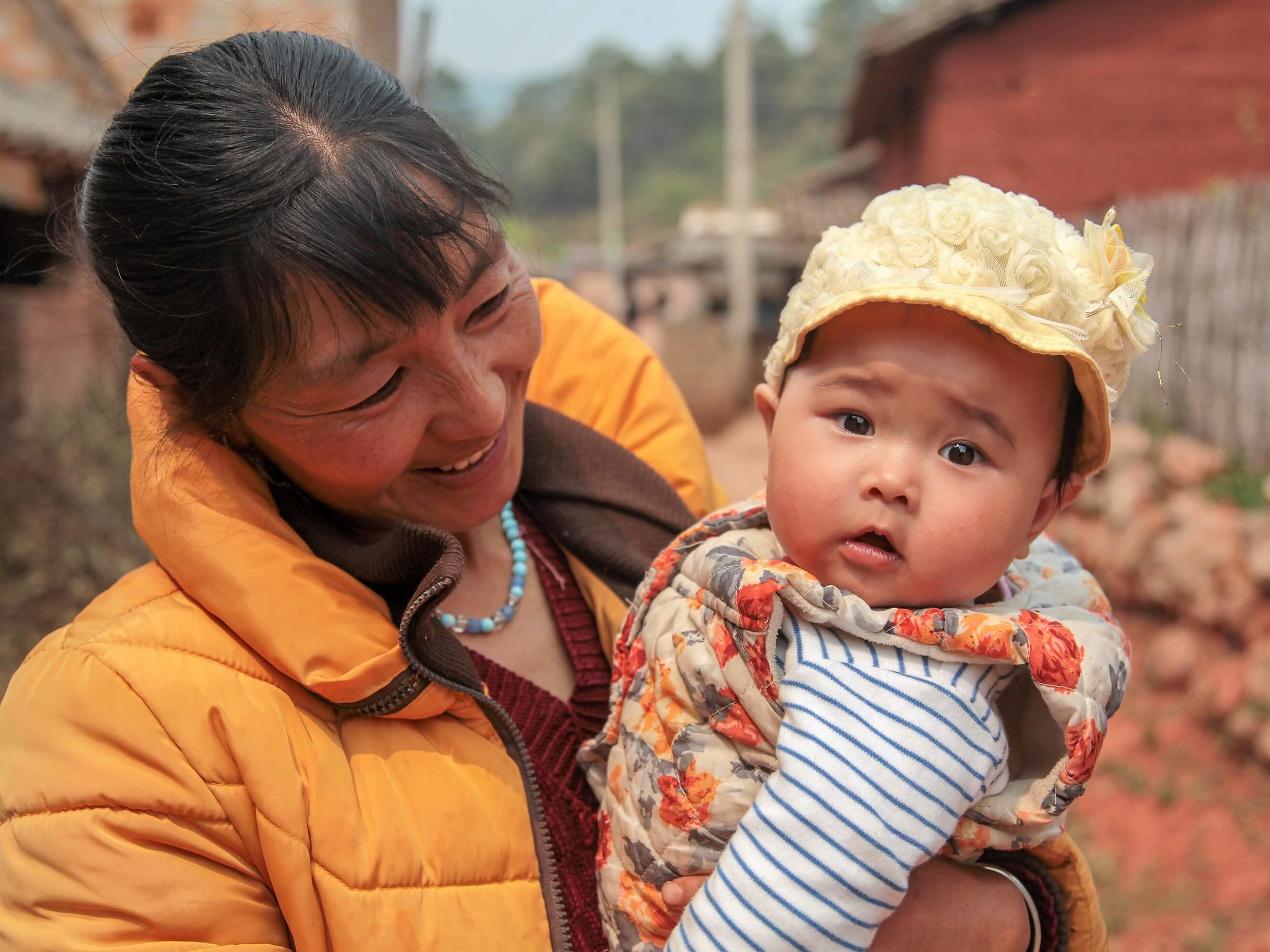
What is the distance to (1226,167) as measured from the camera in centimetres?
1095

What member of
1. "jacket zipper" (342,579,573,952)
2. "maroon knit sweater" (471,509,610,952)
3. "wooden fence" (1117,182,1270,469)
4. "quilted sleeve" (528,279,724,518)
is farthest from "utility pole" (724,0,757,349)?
"jacket zipper" (342,579,573,952)

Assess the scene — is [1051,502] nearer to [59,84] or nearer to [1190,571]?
[1190,571]

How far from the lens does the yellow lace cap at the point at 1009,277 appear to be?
57.5 inches

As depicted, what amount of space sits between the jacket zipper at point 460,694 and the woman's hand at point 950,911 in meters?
0.21

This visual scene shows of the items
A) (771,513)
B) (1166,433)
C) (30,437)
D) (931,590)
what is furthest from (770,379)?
(1166,433)

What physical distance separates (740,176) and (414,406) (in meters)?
18.3

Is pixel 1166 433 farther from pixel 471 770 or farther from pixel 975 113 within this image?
pixel 471 770

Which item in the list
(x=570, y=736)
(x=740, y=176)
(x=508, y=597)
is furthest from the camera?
(x=740, y=176)

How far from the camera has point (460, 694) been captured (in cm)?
171

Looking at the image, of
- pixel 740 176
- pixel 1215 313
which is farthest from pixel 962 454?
pixel 740 176

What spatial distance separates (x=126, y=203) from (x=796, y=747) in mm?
A: 1186

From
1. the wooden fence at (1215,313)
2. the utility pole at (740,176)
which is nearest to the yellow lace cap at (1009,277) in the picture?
the wooden fence at (1215,313)

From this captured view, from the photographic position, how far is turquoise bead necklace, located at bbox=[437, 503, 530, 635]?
199cm

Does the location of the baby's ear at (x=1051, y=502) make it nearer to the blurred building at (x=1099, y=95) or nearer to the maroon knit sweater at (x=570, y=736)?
the maroon knit sweater at (x=570, y=736)
